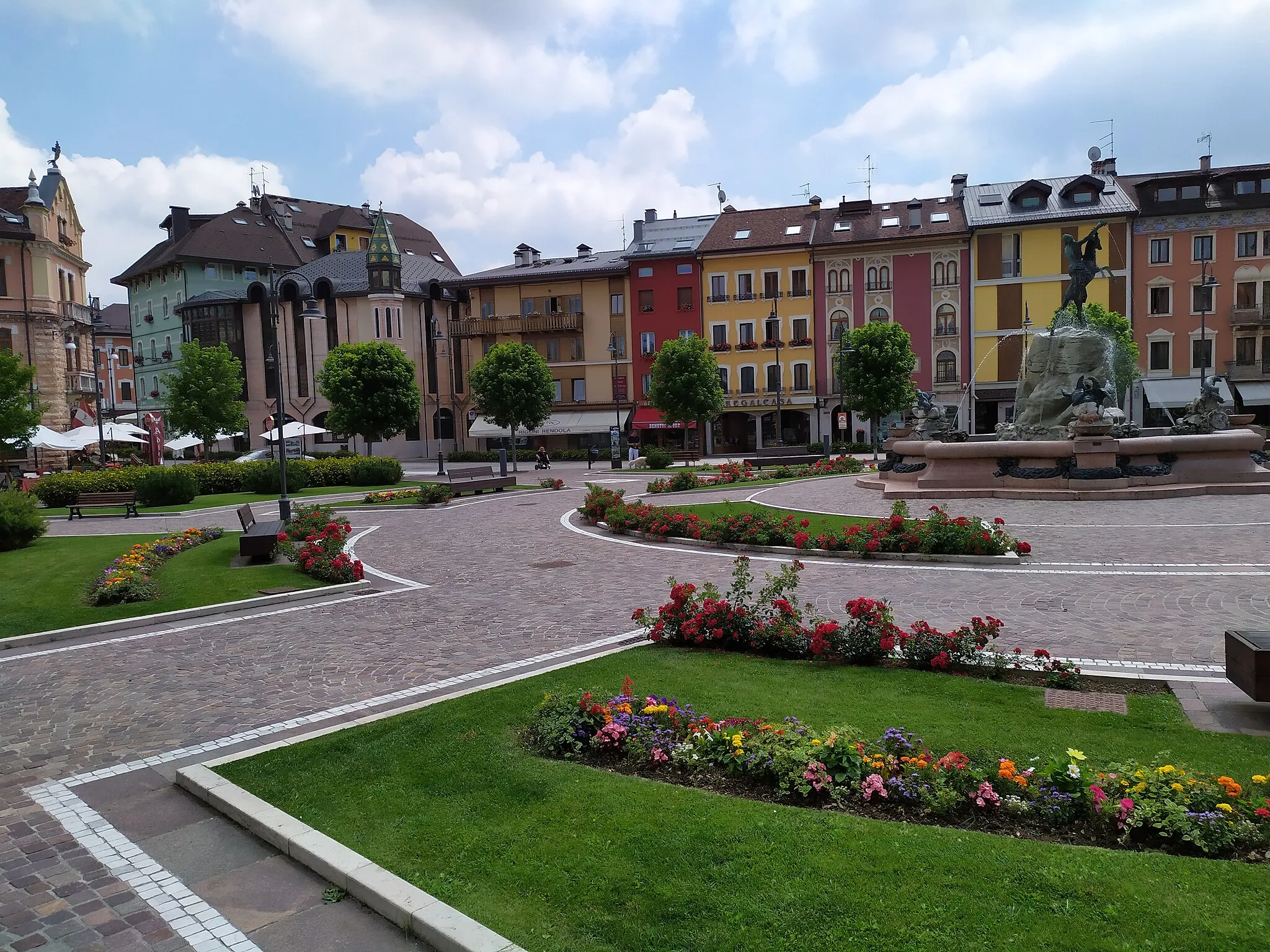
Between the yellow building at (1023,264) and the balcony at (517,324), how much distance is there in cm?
2612

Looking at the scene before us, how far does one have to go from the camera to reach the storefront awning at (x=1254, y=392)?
4738 cm

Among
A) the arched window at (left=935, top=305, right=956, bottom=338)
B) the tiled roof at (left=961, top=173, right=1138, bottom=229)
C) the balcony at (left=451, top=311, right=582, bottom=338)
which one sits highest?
the tiled roof at (left=961, top=173, right=1138, bottom=229)

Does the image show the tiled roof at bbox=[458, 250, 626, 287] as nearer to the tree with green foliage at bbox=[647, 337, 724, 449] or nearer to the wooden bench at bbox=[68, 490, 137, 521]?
the tree with green foliage at bbox=[647, 337, 724, 449]

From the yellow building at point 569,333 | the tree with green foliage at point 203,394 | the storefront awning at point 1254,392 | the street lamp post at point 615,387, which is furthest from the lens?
the yellow building at point 569,333

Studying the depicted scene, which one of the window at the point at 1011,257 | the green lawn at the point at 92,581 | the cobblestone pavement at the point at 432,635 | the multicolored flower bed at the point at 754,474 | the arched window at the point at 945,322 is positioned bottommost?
the cobblestone pavement at the point at 432,635

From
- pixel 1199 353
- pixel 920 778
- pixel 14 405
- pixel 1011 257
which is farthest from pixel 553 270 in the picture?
pixel 920 778

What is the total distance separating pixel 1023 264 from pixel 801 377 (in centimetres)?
1437

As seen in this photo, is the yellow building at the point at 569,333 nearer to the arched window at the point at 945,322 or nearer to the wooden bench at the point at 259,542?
the arched window at the point at 945,322

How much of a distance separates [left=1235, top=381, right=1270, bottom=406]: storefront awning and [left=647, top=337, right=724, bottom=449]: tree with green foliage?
28714mm

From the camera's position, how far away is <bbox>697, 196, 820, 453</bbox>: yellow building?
184ft

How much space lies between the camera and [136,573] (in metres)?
13.2

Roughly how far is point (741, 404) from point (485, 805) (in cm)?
5299

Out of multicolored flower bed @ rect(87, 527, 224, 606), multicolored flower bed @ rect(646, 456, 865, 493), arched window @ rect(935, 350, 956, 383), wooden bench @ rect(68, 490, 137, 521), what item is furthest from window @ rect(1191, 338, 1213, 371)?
wooden bench @ rect(68, 490, 137, 521)

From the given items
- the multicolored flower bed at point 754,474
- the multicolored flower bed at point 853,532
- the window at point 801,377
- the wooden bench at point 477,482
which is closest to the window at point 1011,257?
the window at point 801,377
